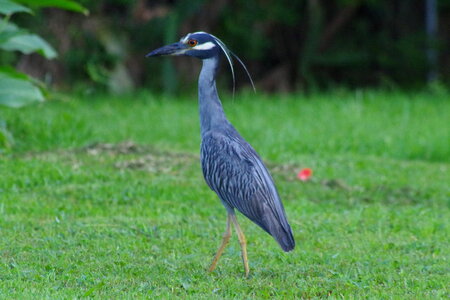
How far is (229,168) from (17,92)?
401 cm

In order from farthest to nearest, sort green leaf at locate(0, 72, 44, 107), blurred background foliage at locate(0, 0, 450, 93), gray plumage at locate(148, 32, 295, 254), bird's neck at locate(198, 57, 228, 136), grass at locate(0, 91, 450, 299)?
blurred background foliage at locate(0, 0, 450, 93) < green leaf at locate(0, 72, 44, 107) < bird's neck at locate(198, 57, 228, 136) < gray plumage at locate(148, 32, 295, 254) < grass at locate(0, 91, 450, 299)

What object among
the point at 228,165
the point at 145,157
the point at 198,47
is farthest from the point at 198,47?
the point at 145,157

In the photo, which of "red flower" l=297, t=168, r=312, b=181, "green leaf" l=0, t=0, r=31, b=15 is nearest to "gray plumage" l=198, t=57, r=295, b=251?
"red flower" l=297, t=168, r=312, b=181

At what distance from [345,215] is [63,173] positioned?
2750mm

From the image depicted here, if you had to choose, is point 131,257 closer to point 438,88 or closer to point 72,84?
point 72,84

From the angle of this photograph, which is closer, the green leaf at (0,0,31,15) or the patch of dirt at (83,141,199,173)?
the green leaf at (0,0,31,15)

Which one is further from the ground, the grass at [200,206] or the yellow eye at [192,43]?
the yellow eye at [192,43]

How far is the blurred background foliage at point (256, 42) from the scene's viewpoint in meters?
14.4

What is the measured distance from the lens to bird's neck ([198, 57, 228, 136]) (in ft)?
19.6

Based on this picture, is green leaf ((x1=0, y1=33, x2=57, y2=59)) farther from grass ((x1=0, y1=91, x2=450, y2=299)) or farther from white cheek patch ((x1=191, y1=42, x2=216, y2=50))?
white cheek patch ((x1=191, y1=42, x2=216, y2=50))


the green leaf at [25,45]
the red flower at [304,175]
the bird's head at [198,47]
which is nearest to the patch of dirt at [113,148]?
the green leaf at [25,45]

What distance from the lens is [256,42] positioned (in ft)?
49.8

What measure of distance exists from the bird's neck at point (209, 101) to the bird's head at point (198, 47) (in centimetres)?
6

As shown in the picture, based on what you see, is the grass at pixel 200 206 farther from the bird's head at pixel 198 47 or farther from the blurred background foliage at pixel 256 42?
the blurred background foliage at pixel 256 42
